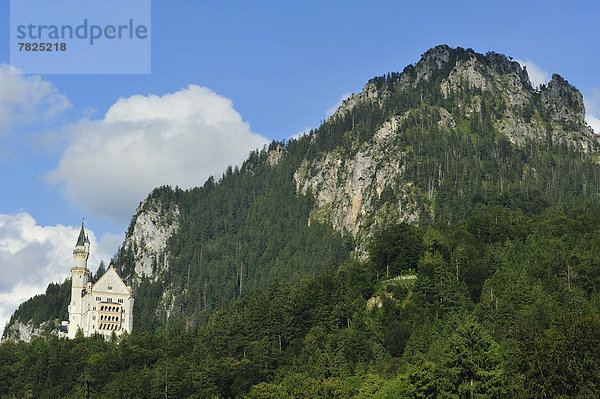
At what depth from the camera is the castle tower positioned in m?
161

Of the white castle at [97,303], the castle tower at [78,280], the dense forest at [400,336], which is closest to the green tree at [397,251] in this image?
the dense forest at [400,336]

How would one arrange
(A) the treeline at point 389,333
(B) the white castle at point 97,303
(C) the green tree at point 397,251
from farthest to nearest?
(B) the white castle at point 97,303, (C) the green tree at point 397,251, (A) the treeline at point 389,333

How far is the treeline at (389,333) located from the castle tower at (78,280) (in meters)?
19.8

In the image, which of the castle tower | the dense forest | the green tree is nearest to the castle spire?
the castle tower

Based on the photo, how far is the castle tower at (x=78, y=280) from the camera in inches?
6329

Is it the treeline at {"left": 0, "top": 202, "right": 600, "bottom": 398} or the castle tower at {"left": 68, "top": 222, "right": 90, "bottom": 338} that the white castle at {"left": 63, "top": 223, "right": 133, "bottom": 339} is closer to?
the castle tower at {"left": 68, "top": 222, "right": 90, "bottom": 338}

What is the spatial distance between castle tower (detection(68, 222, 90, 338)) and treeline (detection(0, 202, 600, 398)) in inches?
778

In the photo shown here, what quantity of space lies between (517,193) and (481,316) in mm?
80356

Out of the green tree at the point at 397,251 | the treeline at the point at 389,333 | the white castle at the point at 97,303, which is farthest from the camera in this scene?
the white castle at the point at 97,303

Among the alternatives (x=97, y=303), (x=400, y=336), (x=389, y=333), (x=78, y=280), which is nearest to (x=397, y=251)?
(x=389, y=333)

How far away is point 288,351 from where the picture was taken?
115m

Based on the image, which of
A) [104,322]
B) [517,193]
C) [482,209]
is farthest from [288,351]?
[517,193]

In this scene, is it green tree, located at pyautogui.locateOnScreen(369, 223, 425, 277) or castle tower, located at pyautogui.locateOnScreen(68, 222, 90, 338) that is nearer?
green tree, located at pyautogui.locateOnScreen(369, 223, 425, 277)

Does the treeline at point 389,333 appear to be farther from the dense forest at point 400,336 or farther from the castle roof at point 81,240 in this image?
the castle roof at point 81,240
